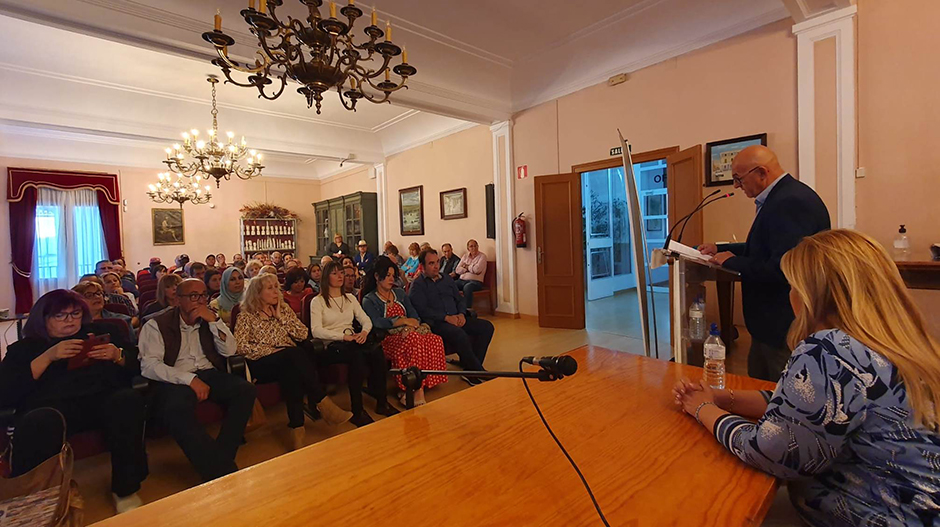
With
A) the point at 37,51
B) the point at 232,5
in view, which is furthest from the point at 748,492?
the point at 37,51

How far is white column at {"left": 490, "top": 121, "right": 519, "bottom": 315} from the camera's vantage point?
19.4ft

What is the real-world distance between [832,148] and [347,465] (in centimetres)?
417

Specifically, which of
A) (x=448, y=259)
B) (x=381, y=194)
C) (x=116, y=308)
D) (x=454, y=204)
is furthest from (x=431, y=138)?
(x=116, y=308)

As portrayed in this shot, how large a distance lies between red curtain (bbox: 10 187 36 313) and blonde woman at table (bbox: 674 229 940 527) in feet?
32.9

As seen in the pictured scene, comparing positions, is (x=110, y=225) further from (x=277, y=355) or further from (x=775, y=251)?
(x=775, y=251)

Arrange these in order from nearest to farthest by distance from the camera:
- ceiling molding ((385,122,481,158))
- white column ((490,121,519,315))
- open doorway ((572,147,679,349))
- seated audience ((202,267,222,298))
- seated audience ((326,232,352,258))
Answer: seated audience ((202,267,222,298)) → white column ((490,121,519,315)) → ceiling molding ((385,122,481,158)) → open doorway ((572,147,679,349)) → seated audience ((326,232,352,258))

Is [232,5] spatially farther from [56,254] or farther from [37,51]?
[56,254]

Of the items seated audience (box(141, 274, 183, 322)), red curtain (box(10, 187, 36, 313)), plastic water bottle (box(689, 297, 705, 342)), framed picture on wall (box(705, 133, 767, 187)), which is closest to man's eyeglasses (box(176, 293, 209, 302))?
seated audience (box(141, 274, 183, 322))

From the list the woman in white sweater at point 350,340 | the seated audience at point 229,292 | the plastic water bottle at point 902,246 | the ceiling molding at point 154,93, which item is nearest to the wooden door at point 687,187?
the plastic water bottle at point 902,246

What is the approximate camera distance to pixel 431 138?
732 cm

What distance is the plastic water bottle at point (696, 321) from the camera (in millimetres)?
2152

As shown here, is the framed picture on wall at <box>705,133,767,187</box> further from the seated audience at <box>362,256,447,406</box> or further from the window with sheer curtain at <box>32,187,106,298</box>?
the window with sheer curtain at <box>32,187,106,298</box>

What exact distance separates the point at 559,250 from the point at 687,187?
67.7 inches

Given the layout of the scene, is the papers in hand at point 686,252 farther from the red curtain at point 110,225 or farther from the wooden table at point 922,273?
the red curtain at point 110,225
